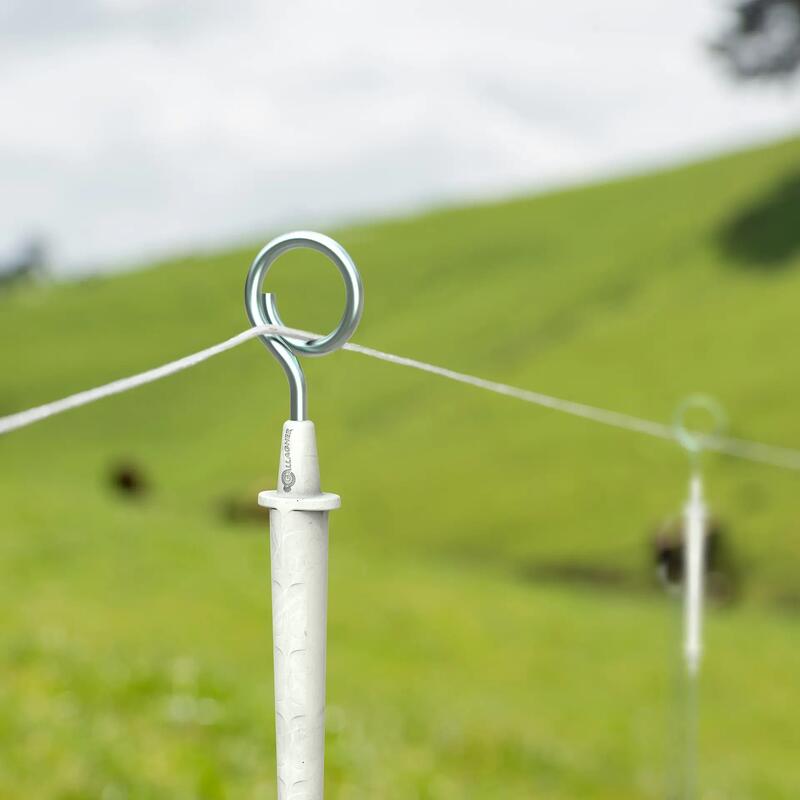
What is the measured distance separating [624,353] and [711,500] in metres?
10.1

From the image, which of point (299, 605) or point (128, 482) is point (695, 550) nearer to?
point (299, 605)

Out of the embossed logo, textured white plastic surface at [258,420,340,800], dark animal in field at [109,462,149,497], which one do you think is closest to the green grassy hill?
dark animal in field at [109,462,149,497]

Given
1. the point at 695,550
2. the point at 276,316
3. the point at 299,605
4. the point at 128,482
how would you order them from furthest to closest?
the point at 128,482
the point at 695,550
the point at 276,316
the point at 299,605

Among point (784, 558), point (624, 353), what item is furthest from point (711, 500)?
point (624, 353)

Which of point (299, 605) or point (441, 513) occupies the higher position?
point (441, 513)

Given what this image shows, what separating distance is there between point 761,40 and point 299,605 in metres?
44.8

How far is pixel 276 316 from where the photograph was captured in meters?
1.68

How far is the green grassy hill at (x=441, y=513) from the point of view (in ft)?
24.0

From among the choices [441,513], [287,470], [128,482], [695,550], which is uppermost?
[128,482]

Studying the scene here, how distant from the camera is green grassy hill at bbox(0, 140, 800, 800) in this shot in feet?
24.0

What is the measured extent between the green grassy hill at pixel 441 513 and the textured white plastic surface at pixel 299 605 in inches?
174

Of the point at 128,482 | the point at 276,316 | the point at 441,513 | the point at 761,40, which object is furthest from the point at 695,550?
the point at 761,40

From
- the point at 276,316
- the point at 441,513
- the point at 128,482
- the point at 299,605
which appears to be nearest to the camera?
the point at 299,605

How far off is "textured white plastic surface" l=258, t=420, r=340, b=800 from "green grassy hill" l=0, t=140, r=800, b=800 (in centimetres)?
442
